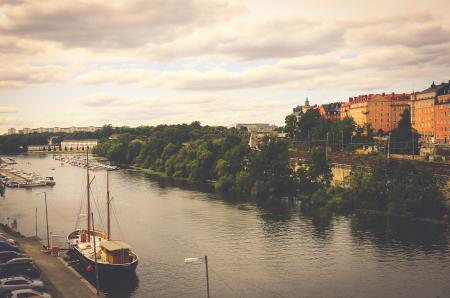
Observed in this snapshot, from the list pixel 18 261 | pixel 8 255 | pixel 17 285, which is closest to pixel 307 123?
pixel 8 255

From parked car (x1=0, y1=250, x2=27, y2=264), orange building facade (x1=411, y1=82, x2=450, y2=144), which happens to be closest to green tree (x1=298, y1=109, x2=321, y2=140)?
orange building facade (x1=411, y1=82, x2=450, y2=144)

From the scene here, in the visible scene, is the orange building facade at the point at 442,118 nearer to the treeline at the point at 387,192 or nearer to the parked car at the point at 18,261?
the treeline at the point at 387,192

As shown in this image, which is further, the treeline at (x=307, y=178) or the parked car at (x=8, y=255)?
the treeline at (x=307, y=178)

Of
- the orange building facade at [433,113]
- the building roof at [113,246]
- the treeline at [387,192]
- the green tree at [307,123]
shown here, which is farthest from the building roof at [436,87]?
the building roof at [113,246]

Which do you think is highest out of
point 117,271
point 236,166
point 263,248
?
point 236,166

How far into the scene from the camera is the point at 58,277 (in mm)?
49500

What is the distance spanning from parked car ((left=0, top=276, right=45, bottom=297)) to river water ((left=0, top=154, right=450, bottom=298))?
376 inches

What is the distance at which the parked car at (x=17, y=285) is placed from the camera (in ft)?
138

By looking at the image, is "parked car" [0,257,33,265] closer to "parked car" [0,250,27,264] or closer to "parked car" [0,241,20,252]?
"parked car" [0,250,27,264]

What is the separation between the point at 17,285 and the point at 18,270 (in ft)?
17.7

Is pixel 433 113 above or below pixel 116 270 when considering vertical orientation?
above

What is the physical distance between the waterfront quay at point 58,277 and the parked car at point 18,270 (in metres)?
1.29

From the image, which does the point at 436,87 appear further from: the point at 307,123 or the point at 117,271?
the point at 117,271

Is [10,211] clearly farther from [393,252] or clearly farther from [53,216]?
[393,252]
